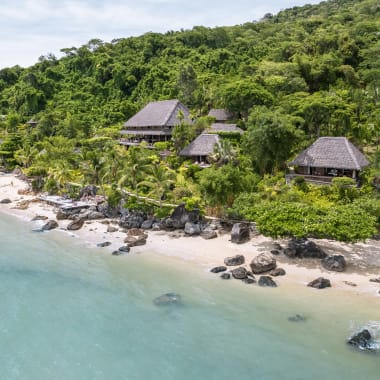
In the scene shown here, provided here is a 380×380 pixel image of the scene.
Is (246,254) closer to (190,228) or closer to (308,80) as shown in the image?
(190,228)

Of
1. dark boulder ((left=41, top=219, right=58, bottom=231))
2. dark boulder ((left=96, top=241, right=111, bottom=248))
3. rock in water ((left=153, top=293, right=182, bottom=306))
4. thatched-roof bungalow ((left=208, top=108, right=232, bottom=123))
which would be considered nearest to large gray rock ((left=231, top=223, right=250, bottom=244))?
rock in water ((left=153, top=293, right=182, bottom=306))

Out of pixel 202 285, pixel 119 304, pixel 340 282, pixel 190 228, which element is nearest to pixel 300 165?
pixel 190 228

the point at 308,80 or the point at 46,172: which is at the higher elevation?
the point at 308,80

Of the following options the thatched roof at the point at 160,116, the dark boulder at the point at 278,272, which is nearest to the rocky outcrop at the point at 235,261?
the dark boulder at the point at 278,272

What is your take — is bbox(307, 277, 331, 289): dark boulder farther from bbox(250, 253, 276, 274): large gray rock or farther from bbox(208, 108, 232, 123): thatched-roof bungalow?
bbox(208, 108, 232, 123): thatched-roof bungalow

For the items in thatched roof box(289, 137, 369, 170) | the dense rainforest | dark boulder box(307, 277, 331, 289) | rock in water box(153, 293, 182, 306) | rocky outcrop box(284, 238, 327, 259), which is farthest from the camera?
thatched roof box(289, 137, 369, 170)
